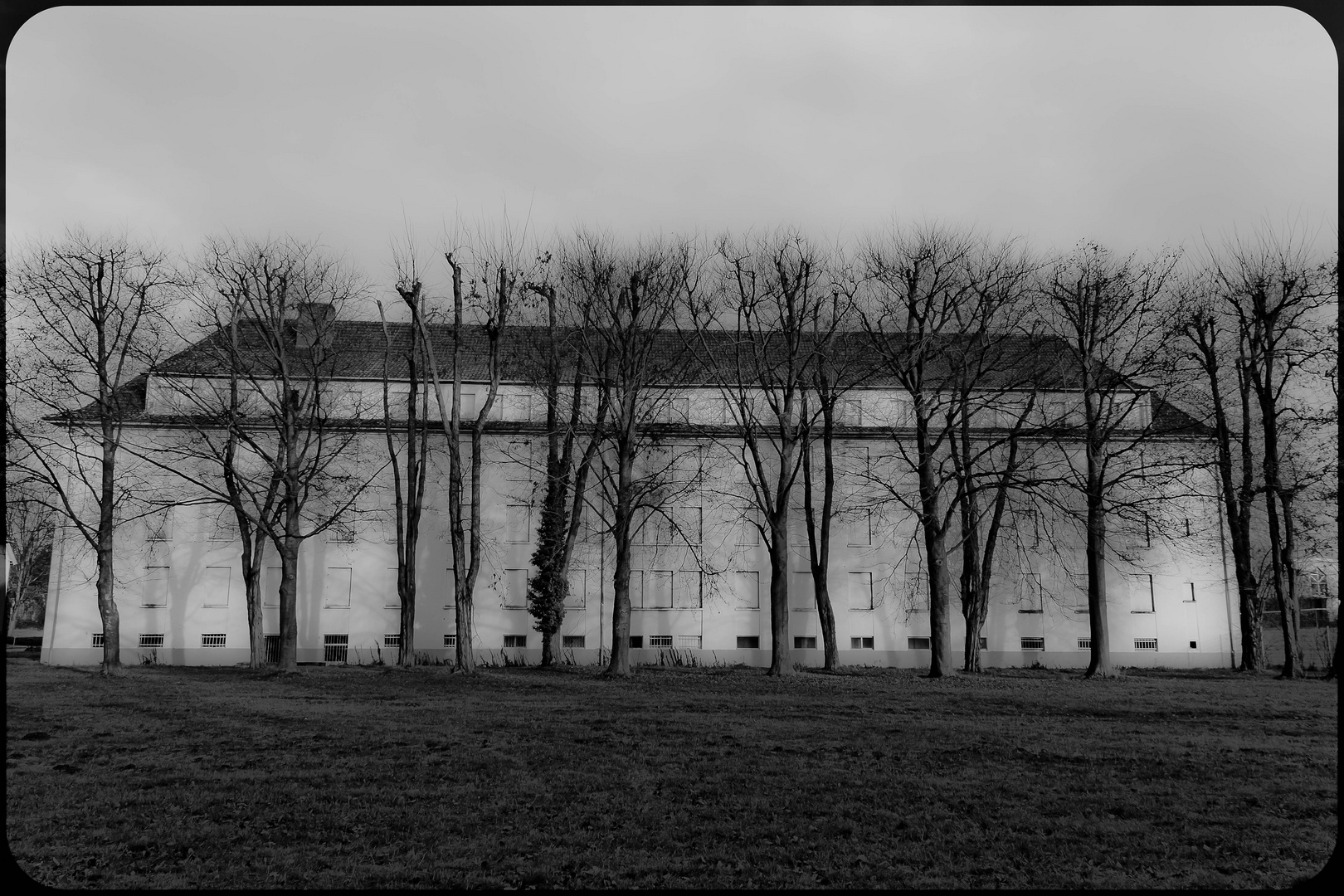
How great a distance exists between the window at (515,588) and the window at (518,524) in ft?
3.73

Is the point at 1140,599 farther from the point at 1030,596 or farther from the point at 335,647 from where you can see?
the point at 335,647

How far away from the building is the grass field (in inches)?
575

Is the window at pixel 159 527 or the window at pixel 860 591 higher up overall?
the window at pixel 159 527

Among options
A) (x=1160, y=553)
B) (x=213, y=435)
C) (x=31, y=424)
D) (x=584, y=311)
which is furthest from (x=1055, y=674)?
(x=31, y=424)

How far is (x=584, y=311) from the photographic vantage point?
28.7 m

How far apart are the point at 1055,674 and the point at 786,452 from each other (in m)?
10.9

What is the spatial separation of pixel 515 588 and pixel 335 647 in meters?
6.65

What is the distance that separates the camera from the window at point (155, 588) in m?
35.2

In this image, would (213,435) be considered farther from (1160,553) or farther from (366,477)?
(1160,553)

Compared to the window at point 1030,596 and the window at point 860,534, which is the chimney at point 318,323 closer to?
the window at point 860,534

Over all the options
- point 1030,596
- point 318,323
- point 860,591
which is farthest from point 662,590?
point 318,323

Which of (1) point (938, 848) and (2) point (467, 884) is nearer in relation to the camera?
(2) point (467, 884)

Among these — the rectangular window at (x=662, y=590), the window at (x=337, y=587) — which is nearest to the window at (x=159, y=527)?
the window at (x=337, y=587)

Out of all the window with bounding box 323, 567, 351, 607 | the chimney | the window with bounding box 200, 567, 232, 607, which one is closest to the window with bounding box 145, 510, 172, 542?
the window with bounding box 200, 567, 232, 607
